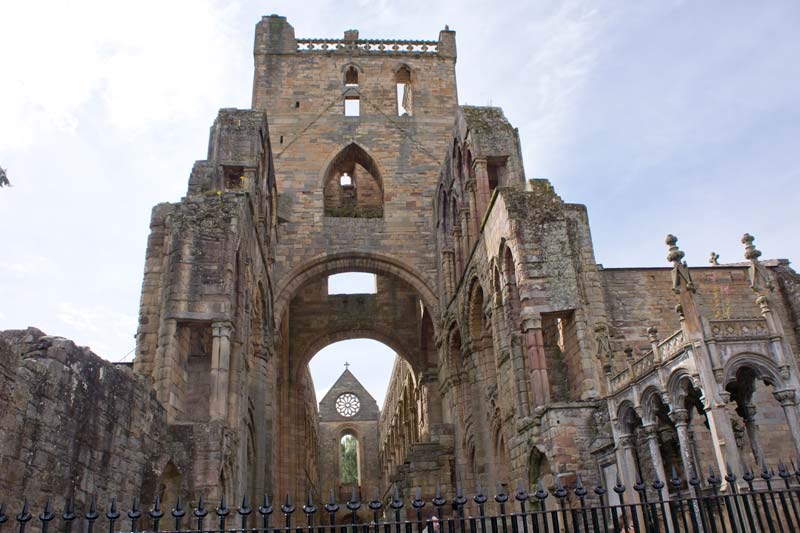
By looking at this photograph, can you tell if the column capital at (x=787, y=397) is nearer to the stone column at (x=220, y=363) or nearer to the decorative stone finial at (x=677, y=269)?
the decorative stone finial at (x=677, y=269)

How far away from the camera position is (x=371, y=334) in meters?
25.5

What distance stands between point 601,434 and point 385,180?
12913 mm

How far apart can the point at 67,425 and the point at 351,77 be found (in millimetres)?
18981

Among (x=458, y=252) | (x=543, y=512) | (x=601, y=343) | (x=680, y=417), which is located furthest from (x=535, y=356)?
(x=543, y=512)

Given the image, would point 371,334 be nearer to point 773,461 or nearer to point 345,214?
point 345,214

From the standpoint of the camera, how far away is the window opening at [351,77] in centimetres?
2414

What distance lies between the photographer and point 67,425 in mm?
7430

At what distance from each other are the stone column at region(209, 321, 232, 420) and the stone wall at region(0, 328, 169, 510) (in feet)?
6.36

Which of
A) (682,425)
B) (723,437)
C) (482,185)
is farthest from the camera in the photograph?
(482,185)

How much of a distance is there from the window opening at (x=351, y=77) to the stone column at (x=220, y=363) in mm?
14477

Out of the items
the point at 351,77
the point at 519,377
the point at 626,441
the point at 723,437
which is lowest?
the point at 723,437

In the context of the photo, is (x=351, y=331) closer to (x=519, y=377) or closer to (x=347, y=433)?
(x=519, y=377)

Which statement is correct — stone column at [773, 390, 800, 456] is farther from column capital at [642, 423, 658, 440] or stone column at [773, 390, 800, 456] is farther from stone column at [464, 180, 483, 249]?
stone column at [464, 180, 483, 249]

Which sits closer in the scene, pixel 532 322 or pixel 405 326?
pixel 532 322
